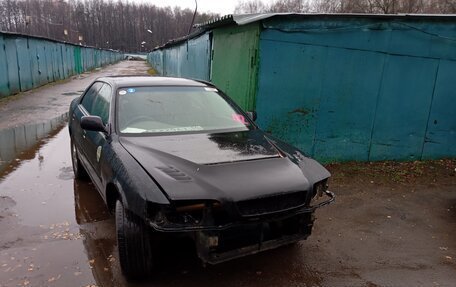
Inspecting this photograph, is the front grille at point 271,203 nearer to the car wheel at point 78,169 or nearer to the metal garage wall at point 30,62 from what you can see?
the car wheel at point 78,169

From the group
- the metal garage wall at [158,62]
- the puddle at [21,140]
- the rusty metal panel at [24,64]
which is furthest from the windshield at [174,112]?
the metal garage wall at [158,62]

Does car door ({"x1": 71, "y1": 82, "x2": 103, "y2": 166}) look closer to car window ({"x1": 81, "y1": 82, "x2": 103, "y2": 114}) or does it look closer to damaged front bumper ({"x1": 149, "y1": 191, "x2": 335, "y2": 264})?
car window ({"x1": 81, "y1": 82, "x2": 103, "y2": 114})

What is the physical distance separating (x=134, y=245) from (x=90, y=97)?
2889 millimetres

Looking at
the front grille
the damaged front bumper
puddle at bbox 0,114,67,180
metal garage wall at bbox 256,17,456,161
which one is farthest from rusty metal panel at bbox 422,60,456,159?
puddle at bbox 0,114,67,180

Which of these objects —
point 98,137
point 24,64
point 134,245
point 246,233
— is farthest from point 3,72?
point 246,233

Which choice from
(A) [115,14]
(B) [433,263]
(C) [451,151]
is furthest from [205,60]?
(A) [115,14]

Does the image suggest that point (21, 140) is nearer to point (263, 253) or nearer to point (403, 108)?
point (263, 253)

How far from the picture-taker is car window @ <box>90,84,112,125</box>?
13.1 feet

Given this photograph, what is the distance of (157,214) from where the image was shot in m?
2.61

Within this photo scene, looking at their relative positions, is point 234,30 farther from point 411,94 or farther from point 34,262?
point 34,262

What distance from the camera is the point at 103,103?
4.26 metres

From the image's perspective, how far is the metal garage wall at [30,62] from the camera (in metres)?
13.5

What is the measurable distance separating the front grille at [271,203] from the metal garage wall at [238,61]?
324 centimetres

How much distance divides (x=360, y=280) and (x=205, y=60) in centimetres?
727
